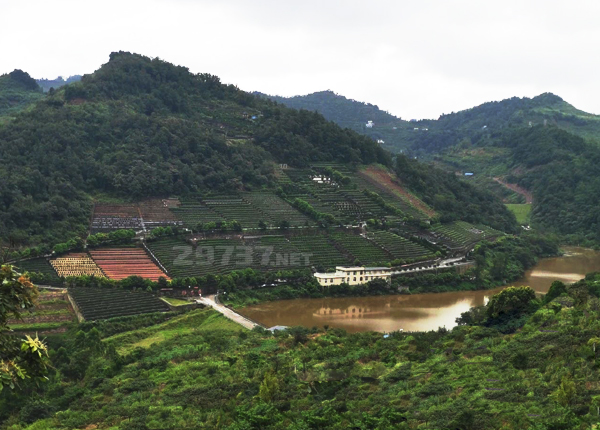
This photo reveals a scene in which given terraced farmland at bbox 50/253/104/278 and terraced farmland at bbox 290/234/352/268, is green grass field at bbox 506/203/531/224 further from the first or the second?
terraced farmland at bbox 50/253/104/278

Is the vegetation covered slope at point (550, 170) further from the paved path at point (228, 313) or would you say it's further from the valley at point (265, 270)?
the paved path at point (228, 313)

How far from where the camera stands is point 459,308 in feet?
135

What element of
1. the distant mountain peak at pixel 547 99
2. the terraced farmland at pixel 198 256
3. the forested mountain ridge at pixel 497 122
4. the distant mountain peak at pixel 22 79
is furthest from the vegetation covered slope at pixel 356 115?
the terraced farmland at pixel 198 256

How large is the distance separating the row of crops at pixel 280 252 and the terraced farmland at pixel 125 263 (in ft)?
2.66

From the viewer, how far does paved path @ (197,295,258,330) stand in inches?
1337

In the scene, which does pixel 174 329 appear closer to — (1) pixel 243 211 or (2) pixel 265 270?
(2) pixel 265 270

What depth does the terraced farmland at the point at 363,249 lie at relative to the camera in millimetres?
46469

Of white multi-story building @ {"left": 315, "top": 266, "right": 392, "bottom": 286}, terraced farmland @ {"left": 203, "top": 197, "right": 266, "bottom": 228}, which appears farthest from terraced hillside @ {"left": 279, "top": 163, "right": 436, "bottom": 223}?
white multi-story building @ {"left": 315, "top": 266, "right": 392, "bottom": 286}

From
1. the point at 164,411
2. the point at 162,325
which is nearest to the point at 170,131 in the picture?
the point at 162,325

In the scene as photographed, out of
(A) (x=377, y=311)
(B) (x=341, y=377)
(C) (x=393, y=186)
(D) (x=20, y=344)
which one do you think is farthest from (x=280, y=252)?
(D) (x=20, y=344)

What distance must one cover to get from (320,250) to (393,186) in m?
16.9

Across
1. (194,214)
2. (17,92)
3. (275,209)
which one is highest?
(17,92)

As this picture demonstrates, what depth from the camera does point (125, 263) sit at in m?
40.3

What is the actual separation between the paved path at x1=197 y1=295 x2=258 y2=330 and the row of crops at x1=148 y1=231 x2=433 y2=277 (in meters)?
2.64
